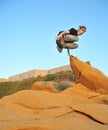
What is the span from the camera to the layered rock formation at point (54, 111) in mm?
7521

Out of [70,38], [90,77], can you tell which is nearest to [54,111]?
[90,77]

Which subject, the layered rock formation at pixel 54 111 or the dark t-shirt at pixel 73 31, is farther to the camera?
the dark t-shirt at pixel 73 31

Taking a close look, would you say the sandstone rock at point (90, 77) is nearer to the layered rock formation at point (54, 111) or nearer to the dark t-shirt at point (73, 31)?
the layered rock formation at point (54, 111)

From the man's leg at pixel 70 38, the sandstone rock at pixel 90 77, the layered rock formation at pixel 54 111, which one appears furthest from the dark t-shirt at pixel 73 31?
the layered rock formation at pixel 54 111

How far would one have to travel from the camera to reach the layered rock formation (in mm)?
7521

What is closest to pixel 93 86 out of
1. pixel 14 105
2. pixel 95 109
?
pixel 95 109

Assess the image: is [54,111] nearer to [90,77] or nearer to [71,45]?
[90,77]

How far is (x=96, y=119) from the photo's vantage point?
845 centimetres

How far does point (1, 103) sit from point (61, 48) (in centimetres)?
335

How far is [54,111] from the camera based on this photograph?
28.2 ft

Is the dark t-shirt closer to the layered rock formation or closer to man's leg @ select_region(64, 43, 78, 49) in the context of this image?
man's leg @ select_region(64, 43, 78, 49)

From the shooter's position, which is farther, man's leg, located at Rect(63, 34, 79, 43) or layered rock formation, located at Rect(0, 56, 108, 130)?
man's leg, located at Rect(63, 34, 79, 43)

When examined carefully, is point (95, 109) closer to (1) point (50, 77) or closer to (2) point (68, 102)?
(2) point (68, 102)

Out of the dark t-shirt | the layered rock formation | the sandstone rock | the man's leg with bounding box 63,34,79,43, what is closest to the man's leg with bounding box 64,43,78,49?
the man's leg with bounding box 63,34,79,43
